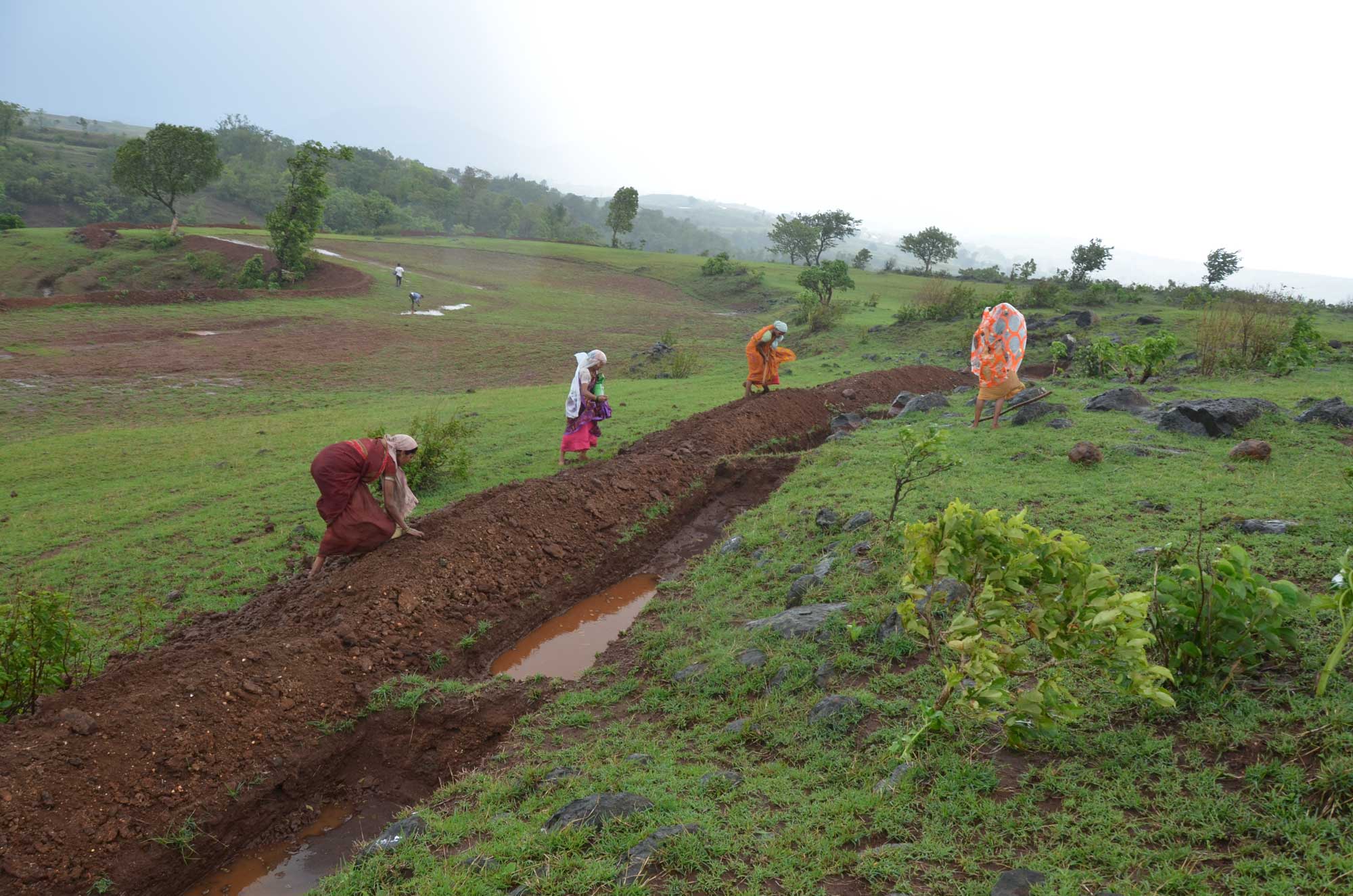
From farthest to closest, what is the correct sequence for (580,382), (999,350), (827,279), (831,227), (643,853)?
(831,227) < (827,279) < (580,382) < (999,350) < (643,853)

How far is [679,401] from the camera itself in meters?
14.8

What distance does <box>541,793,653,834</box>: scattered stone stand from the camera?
11.7 ft

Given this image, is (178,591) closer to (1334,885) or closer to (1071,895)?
(1071,895)

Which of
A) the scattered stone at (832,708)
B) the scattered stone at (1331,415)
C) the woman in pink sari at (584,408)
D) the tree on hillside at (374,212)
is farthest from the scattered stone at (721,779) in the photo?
the tree on hillside at (374,212)

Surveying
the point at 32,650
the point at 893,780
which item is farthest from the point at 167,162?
the point at 893,780

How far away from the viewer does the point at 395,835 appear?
3994 mm

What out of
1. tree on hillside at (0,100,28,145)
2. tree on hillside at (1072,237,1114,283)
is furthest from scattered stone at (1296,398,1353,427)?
tree on hillside at (0,100,28,145)

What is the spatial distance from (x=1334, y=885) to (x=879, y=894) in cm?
160

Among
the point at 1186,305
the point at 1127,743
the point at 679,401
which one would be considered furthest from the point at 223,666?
the point at 1186,305

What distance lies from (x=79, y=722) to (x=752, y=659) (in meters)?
4.42

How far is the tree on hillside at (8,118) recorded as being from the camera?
66.2 m

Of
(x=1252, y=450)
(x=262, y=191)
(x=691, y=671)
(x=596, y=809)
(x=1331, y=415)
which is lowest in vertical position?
(x=691, y=671)

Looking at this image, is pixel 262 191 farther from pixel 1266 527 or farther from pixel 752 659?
pixel 1266 527

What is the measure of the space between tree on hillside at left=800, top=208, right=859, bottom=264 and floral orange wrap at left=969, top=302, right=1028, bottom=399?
51.5 meters
